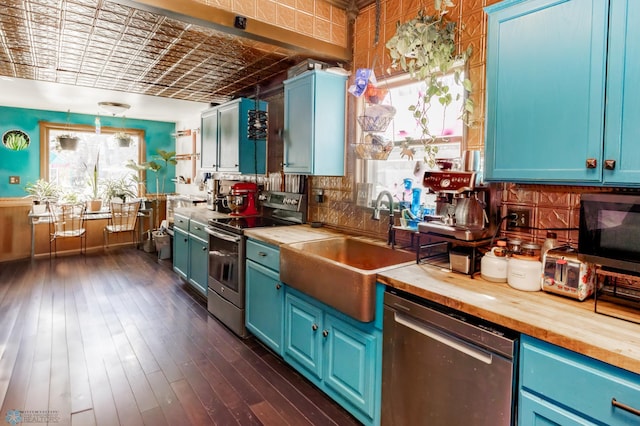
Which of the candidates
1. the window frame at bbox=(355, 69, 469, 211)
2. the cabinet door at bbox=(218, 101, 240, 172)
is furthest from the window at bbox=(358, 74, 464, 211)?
the cabinet door at bbox=(218, 101, 240, 172)

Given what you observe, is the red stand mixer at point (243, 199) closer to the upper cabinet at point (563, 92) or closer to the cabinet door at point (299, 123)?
the cabinet door at point (299, 123)

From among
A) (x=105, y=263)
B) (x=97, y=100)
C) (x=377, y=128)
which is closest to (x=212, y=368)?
(x=377, y=128)

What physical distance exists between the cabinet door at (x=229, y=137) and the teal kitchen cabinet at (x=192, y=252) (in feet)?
2.36

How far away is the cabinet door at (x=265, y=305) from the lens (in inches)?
100

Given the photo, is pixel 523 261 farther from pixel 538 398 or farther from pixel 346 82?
pixel 346 82

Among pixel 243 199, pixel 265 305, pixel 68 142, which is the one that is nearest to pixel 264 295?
pixel 265 305

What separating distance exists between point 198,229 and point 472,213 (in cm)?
285

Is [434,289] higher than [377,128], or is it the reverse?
[377,128]

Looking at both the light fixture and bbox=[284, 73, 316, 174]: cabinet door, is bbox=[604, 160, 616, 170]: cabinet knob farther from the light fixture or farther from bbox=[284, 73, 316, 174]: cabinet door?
the light fixture

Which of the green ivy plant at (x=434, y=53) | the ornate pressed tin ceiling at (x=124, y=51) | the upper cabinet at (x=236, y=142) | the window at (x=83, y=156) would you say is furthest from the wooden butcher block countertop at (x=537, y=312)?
the window at (x=83, y=156)

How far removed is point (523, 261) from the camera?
1.56m

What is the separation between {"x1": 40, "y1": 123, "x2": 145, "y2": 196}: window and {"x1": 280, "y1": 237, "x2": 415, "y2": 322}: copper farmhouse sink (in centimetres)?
538

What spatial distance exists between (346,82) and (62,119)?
560cm

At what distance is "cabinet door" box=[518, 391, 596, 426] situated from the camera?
1122 millimetres
